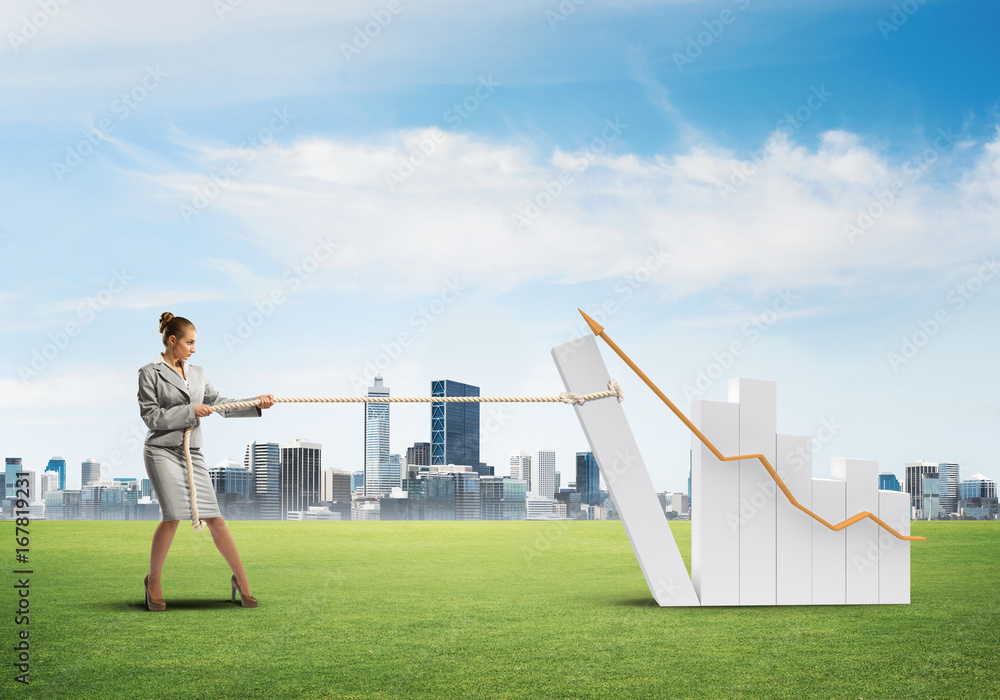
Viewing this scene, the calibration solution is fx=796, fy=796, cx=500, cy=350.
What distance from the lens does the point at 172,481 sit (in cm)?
504

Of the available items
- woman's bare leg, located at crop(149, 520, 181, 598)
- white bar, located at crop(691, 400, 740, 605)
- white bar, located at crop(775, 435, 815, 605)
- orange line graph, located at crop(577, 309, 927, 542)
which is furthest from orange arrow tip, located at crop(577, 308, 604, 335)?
woman's bare leg, located at crop(149, 520, 181, 598)

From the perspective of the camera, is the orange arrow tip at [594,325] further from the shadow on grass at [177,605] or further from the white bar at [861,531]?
the shadow on grass at [177,605]

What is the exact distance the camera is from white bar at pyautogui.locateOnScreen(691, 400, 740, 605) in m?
5.30

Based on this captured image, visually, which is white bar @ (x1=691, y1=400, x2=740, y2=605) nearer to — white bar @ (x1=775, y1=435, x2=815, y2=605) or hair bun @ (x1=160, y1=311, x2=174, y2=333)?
white bar @ (x1=775, y1=435, x2=815, y2=605)

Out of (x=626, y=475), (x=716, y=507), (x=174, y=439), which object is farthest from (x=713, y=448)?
(x=174, y=439)

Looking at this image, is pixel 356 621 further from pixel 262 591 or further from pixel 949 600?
pixel 949 600

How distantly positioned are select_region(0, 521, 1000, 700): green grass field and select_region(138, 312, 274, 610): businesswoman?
0.30 m

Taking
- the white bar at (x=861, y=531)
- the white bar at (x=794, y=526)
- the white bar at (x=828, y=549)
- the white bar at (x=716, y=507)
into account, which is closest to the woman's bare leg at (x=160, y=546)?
the white bar at (x=716, y=507)

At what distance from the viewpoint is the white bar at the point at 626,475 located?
528 centimetres

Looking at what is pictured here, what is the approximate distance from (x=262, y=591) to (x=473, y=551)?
3683mm

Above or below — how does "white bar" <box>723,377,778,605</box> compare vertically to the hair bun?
below

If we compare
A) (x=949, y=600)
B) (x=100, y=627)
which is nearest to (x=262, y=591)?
(x=100, y=627)

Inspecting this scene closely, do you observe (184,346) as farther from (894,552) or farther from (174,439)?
(894,552)

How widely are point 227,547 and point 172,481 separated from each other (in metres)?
0.57
